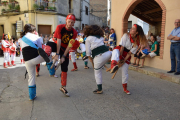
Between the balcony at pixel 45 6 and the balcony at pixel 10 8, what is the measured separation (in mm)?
2676

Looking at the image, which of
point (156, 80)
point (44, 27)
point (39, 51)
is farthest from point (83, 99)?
point (44, 27)

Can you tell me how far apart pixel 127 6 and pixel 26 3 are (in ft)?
50.2

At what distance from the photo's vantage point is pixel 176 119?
2.85 m

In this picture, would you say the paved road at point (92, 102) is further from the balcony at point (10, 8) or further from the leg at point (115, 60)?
the balcony at point (10, 8)

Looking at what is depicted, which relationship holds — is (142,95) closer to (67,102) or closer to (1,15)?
(67,102)

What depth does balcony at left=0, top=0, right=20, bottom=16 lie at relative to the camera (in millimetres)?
19891

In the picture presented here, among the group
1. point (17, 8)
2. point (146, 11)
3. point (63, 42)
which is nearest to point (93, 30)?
point (63, 42)

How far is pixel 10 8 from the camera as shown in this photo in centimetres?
2045

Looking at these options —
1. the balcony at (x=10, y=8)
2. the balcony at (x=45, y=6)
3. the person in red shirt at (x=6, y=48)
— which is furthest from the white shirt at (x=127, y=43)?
the balcony at (x=10, y=8)

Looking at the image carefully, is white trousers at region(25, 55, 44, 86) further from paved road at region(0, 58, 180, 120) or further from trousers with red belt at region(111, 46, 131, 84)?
trousers with red belt at region(111, 46, 131, 84)

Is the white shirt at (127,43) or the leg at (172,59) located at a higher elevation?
the white shirt at (127,43)

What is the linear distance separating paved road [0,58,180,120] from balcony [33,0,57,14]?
A: 51.7ft

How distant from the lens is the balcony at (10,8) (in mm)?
19891

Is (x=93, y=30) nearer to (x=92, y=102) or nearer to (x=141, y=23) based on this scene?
(x=92, y=102)
